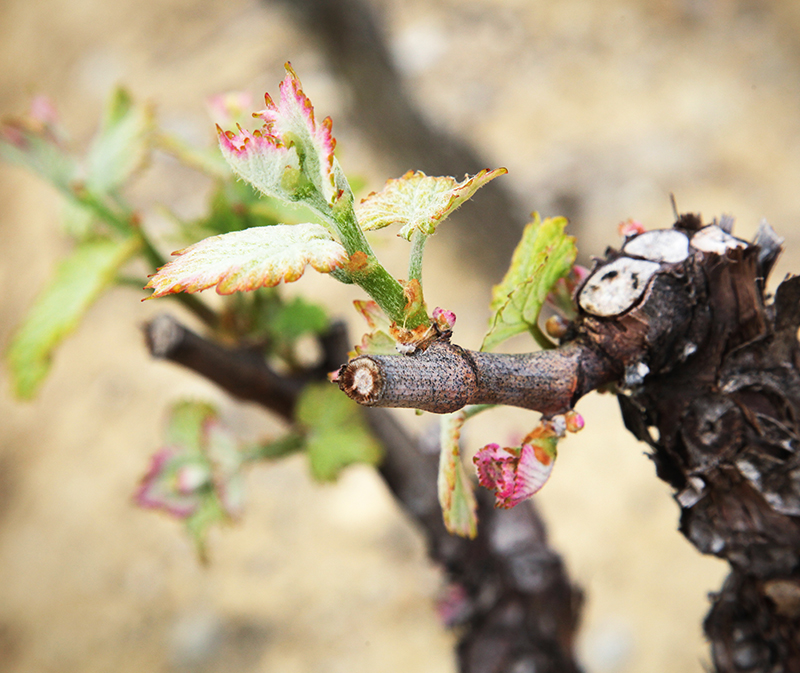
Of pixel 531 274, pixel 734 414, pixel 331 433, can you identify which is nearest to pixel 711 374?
pixel 734 414

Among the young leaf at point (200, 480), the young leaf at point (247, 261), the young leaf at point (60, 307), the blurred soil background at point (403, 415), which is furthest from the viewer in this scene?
the blurred soil background at point (403, 415)

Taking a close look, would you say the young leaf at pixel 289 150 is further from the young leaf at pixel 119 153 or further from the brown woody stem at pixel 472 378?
the young leaf at pixel 119 153

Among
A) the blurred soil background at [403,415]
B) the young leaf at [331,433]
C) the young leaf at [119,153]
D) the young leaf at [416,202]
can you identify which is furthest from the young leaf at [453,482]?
the blurred soil background at [403,415]

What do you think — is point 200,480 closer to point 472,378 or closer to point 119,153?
point 119,153

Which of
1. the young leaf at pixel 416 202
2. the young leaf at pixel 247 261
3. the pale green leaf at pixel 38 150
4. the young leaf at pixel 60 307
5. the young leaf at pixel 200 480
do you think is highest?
the pale green leaf at pixel 38 150

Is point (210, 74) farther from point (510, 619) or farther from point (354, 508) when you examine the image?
point (510, 619)

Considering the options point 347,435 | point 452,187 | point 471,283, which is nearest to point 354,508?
point 471,283

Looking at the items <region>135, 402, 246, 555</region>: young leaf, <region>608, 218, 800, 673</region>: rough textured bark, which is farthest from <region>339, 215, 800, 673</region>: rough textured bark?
<region>135, 402, 246, 555</region>: young leaf

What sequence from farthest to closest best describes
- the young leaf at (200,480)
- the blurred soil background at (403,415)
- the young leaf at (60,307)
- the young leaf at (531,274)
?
1. the blurred soil background at (403,415)
2. the young leaf at (200,480)
3. the young leaf at (60,307)
4. the young leaf at (531,274)
